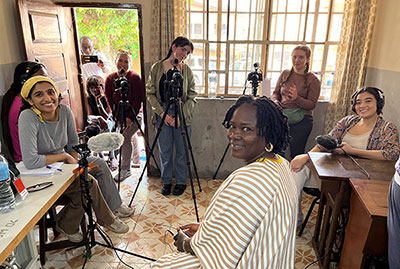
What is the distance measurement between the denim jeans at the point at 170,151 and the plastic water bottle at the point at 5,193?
1.64 meters

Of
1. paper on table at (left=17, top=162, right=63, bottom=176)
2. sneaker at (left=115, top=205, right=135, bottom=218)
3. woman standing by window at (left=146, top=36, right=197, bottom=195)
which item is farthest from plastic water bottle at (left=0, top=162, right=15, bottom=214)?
woman standing by window at (left=146, top=36, right=197, bottom=195)

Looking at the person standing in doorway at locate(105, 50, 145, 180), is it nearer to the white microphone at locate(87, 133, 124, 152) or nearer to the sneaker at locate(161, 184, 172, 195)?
the sneaker at locate(161, 184, 172, 195)

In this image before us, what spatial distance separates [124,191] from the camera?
2.96m

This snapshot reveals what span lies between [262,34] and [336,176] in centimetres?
193

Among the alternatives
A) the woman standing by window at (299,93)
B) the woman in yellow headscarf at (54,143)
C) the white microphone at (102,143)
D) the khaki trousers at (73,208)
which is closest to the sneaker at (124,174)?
the woman in yellow headscarf at (54,143)

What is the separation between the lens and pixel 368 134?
6.46 ft

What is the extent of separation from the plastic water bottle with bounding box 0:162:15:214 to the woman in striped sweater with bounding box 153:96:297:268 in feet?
2.74

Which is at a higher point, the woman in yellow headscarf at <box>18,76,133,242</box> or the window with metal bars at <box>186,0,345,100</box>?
the window with metal bars at <box>186,0,345,100</box>

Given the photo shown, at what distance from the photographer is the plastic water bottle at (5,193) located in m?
1.21

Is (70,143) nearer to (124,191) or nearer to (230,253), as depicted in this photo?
(124,191)

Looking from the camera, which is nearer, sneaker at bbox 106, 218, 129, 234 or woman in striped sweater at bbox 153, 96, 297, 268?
woman in striped sweater at bbox 153, 96, 297, 268

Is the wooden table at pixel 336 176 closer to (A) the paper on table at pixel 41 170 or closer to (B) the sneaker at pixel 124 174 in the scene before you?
(A) the paper on table at pixel 41 170

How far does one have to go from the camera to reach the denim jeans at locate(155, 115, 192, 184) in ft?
9.29

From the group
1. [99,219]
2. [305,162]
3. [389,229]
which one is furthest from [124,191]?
[389,229]
